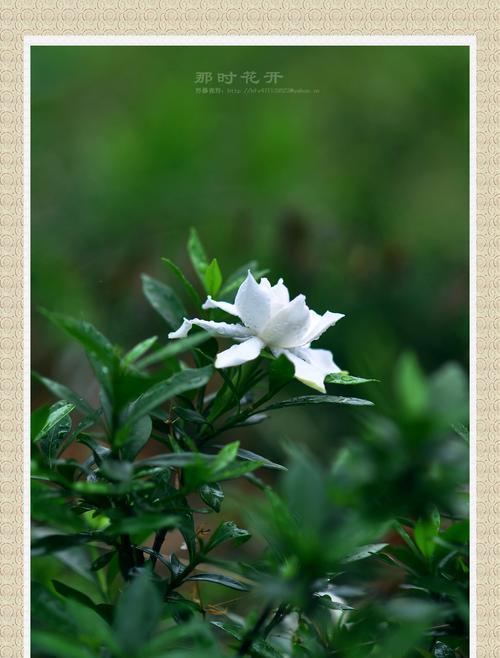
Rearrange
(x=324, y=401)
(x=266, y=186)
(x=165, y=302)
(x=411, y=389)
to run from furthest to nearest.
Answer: (x=266, y=186) → (x=165, y=302) → (x=324, y=401) → (x=411, y=389)

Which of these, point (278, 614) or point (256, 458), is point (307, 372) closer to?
point (256, 458)

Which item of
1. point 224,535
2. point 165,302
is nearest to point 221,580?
point 224,535

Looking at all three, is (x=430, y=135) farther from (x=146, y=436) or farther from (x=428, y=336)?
(x=146, y=436)

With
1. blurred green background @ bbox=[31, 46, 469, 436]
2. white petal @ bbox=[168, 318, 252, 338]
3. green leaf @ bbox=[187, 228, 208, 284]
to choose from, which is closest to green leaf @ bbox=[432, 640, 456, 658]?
white petal @ bbox=[168, 318, 252, 338]

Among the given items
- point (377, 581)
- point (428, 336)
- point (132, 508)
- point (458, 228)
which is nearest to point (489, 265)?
point (377, 581)

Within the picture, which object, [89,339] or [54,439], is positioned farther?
[54,439]

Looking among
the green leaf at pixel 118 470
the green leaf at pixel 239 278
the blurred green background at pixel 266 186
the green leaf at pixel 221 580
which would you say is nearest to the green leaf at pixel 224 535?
the green leaf at pixel 221 580
